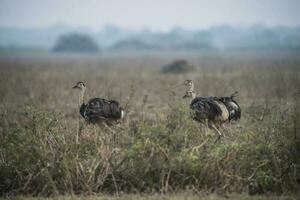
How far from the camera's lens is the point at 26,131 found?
9570 mm

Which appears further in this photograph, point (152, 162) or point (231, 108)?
point (231, 108)

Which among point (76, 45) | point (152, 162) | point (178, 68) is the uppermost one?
point (76, 45)

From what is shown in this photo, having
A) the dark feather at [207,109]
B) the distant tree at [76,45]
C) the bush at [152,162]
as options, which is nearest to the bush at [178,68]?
the dark feather at [207,109]

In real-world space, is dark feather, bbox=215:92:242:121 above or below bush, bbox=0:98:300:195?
above

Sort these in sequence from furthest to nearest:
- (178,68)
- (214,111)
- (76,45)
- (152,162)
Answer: (76,45) → (178,68) → (214,111) → (152,162)

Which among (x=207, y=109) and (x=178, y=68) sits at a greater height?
(x=207, y=109)

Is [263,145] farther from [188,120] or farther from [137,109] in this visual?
[137,109]

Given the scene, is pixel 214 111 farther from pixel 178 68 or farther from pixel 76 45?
pixel 76 45

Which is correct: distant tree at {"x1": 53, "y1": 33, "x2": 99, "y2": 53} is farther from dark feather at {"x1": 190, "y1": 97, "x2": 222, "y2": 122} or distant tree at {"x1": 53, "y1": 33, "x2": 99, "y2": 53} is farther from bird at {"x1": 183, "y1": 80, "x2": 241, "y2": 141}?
dark feather at {"x1": 190, "y1": 97, "x2": 222, "y2": 122}

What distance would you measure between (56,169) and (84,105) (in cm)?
291

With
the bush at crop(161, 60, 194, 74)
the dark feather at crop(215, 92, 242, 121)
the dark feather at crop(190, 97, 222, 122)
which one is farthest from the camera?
the bush at crop(161, 60, 194, 74)

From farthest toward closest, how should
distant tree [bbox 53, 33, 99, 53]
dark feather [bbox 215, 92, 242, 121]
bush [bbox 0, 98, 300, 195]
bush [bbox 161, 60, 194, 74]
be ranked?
distant tree [bbox 53, 33, 99, 53]
bush [bbox 161, 60, 194, 74]
dark feather [bbox 215, 92, 242, 121]
bush [bbox 0, 98, 300, 195]

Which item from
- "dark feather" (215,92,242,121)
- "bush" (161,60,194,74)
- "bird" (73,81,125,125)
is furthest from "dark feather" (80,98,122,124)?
"bush" (161,60,194,74)

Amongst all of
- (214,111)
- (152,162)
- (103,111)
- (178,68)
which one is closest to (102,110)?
(103,111)
